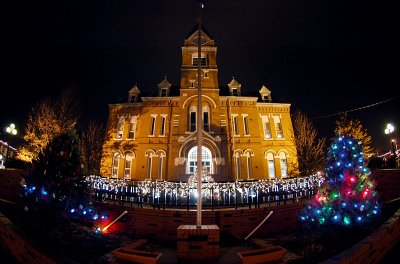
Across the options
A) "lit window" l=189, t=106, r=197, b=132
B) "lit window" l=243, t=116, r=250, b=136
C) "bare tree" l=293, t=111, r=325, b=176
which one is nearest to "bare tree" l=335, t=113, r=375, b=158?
"bare tree" l=293, t=111, r=325, b=176

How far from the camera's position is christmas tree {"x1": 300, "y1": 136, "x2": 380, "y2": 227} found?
7.25 meters

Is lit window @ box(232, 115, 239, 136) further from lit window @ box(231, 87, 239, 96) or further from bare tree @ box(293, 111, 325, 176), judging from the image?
bare tree @ box(293, 111, 325, 176)

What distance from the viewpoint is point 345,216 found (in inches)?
Result: 286

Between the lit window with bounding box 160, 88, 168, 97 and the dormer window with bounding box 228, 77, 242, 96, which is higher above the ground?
the dormer window with bounding box 228, 77, 242, 96

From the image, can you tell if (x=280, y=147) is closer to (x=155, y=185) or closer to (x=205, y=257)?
(x=155, y=185)

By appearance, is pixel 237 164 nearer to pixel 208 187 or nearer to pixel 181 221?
pixel 208 187

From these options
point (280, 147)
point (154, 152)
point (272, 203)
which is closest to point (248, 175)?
point (280, 147)

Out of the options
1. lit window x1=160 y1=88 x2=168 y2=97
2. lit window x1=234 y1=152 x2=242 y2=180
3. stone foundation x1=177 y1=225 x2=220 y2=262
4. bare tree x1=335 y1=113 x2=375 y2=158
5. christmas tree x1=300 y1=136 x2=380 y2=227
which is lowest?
stone foundation x1=177 y1=225 x2=220 y2=262

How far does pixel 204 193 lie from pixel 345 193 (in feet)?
24.5

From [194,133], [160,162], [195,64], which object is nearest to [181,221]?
[194,133]

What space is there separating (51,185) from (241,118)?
77.6ft

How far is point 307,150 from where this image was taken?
88.3ft

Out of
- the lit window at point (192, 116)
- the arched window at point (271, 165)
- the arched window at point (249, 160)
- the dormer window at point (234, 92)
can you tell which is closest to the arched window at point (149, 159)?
the lit window at point (192, 116)

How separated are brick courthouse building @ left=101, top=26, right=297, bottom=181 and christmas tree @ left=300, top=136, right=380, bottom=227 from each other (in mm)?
17110
